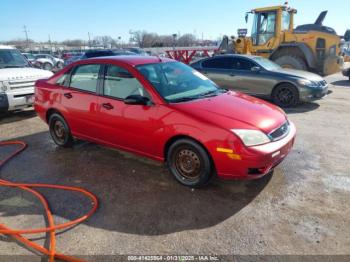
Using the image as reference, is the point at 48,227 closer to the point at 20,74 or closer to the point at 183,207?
the point at 183,207

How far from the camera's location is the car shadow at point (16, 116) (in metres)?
7.31

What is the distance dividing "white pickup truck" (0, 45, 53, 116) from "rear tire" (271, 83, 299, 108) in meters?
6.43

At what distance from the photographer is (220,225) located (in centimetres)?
298

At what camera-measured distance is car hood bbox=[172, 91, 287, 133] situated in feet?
11.0

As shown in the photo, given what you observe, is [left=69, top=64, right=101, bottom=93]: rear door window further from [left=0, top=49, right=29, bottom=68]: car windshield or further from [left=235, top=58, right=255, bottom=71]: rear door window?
[left=235, top=58, right=255, bottom=71]: rear door window

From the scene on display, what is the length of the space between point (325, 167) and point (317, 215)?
1.41 meters

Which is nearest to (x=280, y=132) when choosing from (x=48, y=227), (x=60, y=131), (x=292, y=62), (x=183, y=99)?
(x=183, y=99)

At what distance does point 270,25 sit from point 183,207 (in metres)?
11.2

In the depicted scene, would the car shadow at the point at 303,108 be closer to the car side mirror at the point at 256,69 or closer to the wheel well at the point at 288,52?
the car side mirror at the point at 256,69

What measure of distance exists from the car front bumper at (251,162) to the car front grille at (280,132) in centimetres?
7

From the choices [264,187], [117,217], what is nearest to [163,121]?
[117,217]

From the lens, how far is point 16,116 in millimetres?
7719

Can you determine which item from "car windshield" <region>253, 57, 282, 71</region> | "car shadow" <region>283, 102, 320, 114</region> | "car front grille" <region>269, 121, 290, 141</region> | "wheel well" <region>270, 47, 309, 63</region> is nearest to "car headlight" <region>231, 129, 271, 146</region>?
"car front grille" <region>269, 121, 290, 141</region>

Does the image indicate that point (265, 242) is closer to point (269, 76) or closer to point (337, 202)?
point (337, 202)
